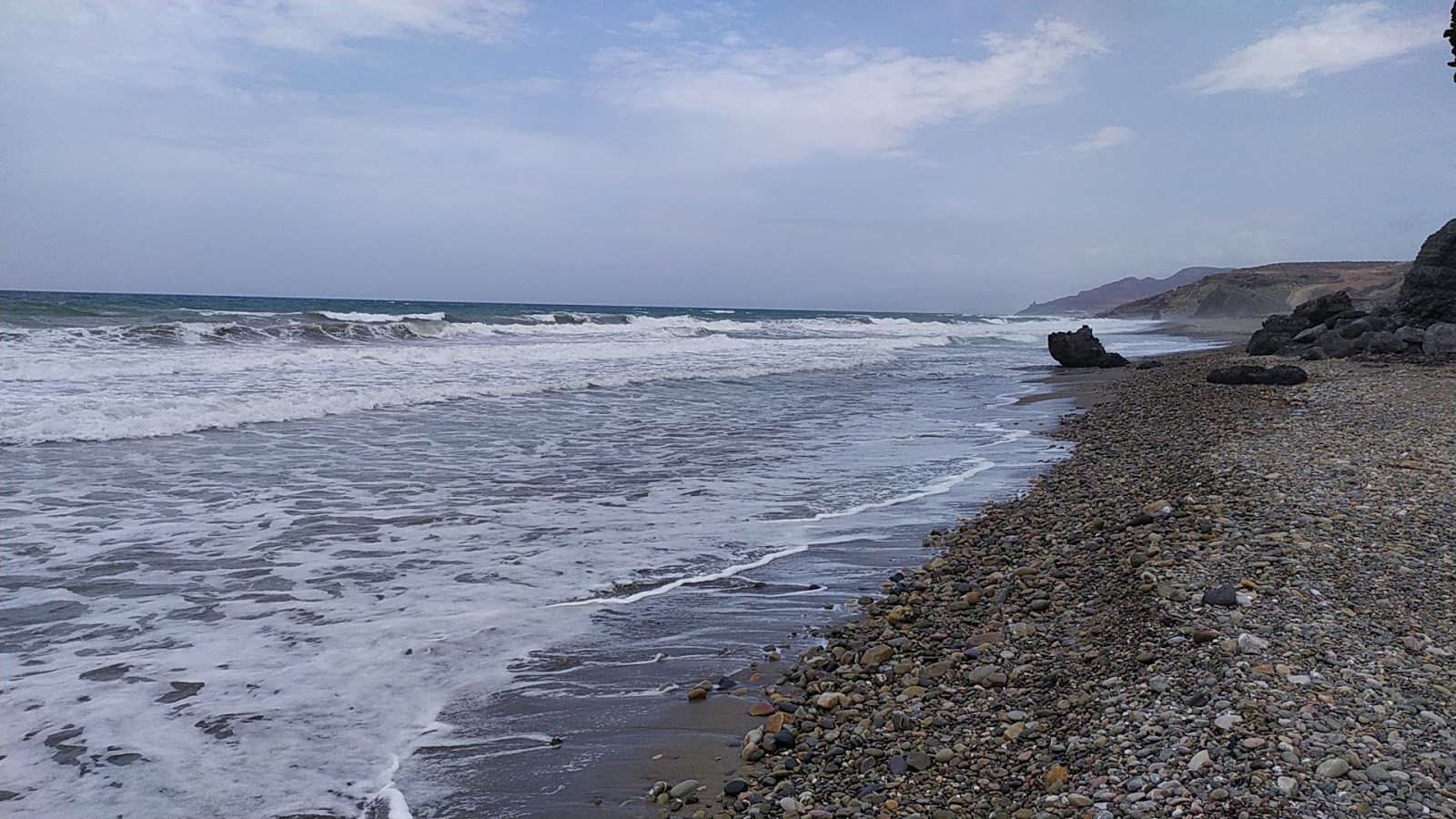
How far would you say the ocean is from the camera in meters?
3.29

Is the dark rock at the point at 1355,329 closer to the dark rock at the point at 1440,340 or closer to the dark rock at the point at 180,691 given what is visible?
the dark rock at the point at 1440,340

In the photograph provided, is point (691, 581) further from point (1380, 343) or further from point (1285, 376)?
point (1380, 343)

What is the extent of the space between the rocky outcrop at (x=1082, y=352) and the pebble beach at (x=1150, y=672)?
651 inches

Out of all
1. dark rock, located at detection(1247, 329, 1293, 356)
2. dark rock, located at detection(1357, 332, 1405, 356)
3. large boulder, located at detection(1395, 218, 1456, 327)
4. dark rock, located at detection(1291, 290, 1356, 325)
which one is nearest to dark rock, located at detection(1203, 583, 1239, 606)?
dark rock, located at detection(1357, 332, 1405, 356)

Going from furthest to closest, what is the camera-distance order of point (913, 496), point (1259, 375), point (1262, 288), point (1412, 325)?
point (1262, 288) → point (1412, 325) → point (1259, 375) → point (913, 496)

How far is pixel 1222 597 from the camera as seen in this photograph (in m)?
3.53

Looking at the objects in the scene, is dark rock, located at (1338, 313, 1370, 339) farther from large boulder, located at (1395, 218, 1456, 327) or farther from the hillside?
the hillside

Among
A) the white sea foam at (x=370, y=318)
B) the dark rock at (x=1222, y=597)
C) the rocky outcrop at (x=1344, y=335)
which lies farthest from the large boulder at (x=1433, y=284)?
the white sea foam at (x=370, y=318)

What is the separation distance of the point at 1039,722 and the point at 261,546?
199 inches

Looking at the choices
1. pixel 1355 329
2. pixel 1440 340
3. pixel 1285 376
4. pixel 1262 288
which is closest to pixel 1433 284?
pixel 1355 329

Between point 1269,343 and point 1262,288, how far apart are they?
239 ft

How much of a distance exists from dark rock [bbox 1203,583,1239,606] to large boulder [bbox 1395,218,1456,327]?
661 inches

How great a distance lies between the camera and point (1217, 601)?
11.5 feet

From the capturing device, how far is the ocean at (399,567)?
3285mm
